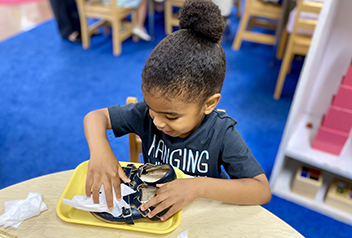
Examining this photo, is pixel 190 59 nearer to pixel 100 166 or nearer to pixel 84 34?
pixel 100 166

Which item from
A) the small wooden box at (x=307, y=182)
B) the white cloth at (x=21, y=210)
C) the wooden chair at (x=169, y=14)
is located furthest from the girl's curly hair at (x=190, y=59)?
the wooden chair at (x=169, y=14)

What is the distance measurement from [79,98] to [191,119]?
5.87ft

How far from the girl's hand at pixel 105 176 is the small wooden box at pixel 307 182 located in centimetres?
115

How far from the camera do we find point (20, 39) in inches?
122

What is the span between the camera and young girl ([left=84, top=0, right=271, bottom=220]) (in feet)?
2.12

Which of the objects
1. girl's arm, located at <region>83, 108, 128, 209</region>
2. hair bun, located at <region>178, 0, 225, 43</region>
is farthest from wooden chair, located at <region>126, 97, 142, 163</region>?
hair bun, located at <region>178, 0, 225, 43</region>

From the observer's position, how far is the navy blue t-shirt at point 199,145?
2.56 feet

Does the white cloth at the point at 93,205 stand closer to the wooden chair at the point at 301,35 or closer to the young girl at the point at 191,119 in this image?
the young girl at the point at 191,119

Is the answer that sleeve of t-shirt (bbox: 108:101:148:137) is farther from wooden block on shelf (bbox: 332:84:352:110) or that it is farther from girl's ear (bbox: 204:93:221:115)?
wooden block on shelf (bbox: 332:84:352:110)

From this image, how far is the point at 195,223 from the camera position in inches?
25.9

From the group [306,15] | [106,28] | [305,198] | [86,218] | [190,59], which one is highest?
[190,59]

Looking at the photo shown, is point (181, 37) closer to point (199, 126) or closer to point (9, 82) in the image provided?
point (199, 126)

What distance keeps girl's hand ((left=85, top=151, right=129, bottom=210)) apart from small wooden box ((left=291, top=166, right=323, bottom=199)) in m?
1.15

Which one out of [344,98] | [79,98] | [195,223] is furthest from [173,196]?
[79,98]
